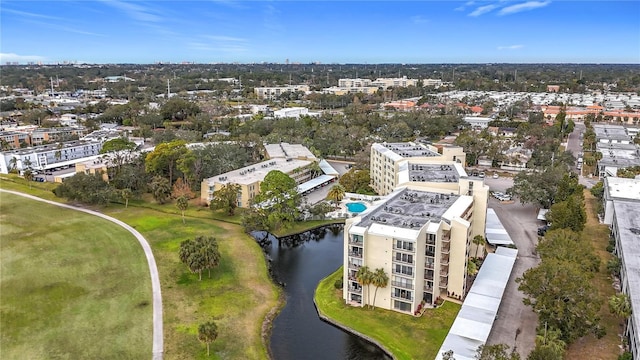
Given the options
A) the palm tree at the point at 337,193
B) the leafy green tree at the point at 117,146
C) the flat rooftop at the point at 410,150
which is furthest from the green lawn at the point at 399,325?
the leafy green tree at the point at 117,146

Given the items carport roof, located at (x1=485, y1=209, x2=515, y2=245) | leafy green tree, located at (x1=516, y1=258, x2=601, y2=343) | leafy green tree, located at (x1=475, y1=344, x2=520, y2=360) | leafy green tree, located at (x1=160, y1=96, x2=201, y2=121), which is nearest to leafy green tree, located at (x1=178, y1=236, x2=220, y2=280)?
leafy green tree, located at (x1=475, y1=344, x2=520, y2=360)

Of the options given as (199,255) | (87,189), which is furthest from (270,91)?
(199,255)

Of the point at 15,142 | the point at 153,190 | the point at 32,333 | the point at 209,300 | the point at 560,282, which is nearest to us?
the point at 560,282

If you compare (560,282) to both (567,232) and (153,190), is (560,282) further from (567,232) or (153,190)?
(153,190)

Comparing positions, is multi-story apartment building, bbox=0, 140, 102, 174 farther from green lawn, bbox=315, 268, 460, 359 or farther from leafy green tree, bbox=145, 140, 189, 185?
green lawn, bbox=315, 268, 460, 359

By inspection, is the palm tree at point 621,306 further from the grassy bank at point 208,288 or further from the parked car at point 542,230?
the grassy bank at point 208,288

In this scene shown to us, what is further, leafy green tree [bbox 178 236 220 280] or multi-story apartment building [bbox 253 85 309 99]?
multi-story apartment building [bbox 253 85 309 99]

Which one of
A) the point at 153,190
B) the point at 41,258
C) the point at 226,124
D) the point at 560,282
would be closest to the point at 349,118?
the point at 226,124
